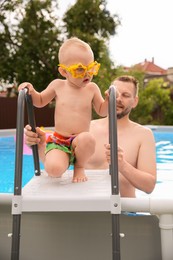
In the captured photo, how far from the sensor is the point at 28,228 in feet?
6.97

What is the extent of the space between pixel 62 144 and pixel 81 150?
0.11 metres

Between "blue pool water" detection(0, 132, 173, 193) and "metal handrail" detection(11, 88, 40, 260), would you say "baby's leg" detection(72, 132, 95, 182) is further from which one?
"blue pool water" detection(0, 132, 173, 193)

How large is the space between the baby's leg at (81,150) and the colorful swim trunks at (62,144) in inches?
0.9

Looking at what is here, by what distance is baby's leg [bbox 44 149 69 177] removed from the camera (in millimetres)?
1915

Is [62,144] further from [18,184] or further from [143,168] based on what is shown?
[143,168]

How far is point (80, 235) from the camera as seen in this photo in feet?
6.95

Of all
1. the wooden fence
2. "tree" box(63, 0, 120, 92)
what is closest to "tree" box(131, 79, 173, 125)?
"tree" box(63, 0, 120, 92)

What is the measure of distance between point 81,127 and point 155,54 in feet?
63.3

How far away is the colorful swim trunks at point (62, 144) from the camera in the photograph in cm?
203

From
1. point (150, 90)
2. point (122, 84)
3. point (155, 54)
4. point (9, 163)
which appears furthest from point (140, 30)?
point (122, 84)

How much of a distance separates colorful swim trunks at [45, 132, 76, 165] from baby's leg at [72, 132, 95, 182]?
24 millimetres

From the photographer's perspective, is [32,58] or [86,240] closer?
[86,240]

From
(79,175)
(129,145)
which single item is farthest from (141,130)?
(79,175)

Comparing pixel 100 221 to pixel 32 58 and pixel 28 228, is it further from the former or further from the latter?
pixel 32 58
